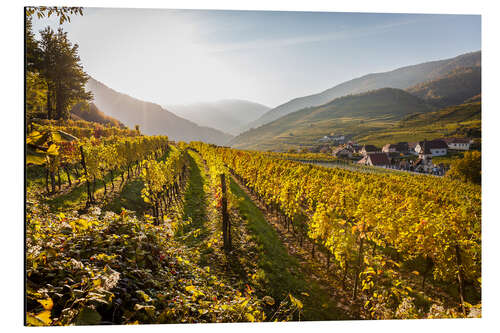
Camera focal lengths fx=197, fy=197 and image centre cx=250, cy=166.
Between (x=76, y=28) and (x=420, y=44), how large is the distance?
7.52m

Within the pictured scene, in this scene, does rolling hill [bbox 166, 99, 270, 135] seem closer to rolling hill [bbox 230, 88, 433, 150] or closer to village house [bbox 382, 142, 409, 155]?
village house [bbox 382, 142, 409, 155]

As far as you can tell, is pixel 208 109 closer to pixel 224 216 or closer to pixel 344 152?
pixel 224 216

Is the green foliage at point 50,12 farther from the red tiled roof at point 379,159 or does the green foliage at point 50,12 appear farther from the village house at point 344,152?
the village house at point 344,152

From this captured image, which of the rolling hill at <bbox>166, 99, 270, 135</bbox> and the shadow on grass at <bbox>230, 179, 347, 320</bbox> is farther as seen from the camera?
the rolling hill at <bbox>166, 99, 270, 135</bbox>

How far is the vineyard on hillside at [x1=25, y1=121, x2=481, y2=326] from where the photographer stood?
6.47 feet

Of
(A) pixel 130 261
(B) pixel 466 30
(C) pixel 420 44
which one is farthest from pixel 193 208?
(B) pixel 466 30

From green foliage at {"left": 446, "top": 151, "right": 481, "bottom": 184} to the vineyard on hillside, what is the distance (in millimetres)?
307

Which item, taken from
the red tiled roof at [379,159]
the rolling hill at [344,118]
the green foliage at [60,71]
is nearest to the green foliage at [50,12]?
the green foliage at [60,71]

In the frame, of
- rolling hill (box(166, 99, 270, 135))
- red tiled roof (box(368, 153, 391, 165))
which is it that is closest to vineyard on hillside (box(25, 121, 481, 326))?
rolling hill (box(166, 99, 270, 135))

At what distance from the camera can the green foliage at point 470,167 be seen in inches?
181

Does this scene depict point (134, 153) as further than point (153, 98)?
Yes

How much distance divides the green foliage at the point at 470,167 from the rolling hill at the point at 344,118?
108 m

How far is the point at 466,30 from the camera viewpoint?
439 centimetres
